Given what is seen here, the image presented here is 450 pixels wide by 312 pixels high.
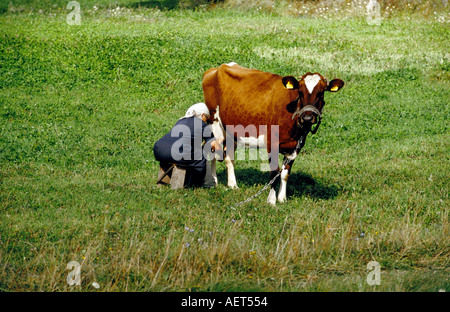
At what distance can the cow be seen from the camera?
877 centimetres

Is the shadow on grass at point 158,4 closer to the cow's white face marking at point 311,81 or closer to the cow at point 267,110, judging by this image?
the cow at point 267,110

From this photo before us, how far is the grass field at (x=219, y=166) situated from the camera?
638 cm

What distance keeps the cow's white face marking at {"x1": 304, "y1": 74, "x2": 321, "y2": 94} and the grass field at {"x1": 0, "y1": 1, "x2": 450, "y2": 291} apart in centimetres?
201

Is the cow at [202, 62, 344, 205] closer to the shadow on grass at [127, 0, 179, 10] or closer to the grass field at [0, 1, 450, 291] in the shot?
the grass field at [0, 1, 450, 291]

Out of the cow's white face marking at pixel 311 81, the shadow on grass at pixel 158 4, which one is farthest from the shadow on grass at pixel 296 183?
the shadow on grass at pixel 158 4

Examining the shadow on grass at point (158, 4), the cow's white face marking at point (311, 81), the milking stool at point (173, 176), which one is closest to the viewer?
the cow's white face marking at point (311, 81)

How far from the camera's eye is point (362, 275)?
6457 mm

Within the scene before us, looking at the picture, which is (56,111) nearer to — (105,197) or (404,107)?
(105,197)

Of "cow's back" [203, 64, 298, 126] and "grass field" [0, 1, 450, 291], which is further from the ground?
"cow's back" [203, 64, 298, 126]

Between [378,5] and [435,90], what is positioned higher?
[378,5]

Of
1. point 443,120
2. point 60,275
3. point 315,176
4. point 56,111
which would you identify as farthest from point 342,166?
point 56,111

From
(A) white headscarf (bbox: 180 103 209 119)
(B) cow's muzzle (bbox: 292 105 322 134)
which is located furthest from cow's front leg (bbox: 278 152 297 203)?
(A) white headscarf (bbox: 180 103 209 119)

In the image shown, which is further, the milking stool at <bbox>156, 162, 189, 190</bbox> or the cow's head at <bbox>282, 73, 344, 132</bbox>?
the milking stool at <bbox>156, 162, 189, 190</bbox>

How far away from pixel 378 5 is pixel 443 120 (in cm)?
1605
